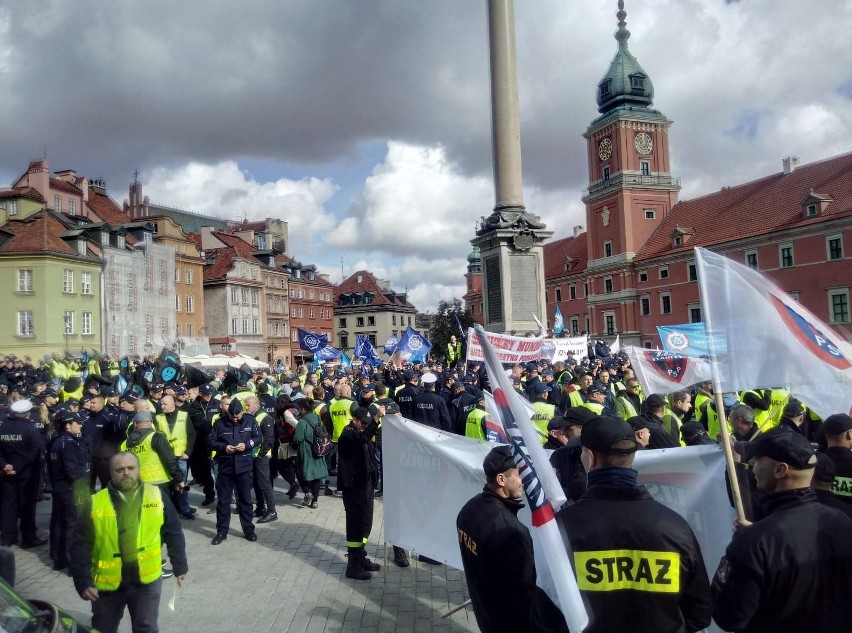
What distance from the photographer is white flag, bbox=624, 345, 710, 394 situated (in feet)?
33.7

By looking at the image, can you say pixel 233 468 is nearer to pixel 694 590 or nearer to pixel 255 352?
pixel 694 590

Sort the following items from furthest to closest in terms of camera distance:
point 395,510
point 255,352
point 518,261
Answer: point 255,352
point 518,261
point 395,510

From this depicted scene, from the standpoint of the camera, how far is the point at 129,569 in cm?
472

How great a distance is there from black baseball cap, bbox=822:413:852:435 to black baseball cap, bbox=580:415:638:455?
88.0 inches

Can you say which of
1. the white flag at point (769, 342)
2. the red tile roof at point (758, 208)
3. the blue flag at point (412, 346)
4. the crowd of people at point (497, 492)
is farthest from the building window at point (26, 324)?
the red tile roof at point (758, 208)

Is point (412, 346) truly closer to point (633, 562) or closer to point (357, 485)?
point (357, 485)

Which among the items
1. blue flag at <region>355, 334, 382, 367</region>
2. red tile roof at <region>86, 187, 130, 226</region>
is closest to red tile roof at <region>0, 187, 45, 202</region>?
red tile roof at <region>86, 187, 130, 226</region>

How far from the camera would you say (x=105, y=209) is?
60500 mm

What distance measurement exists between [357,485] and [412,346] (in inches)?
607

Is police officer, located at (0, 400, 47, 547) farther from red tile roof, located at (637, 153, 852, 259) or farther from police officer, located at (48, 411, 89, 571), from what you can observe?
red tile roof, located at (637, 153, 852, 259)

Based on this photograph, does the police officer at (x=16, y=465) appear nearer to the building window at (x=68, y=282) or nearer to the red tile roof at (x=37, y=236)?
the red tile roof at (x=37, y=236)

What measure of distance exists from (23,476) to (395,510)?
5.28 meters

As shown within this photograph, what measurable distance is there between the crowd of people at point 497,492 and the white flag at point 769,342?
40 cm

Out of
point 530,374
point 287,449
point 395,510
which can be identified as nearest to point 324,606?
point 395,510
